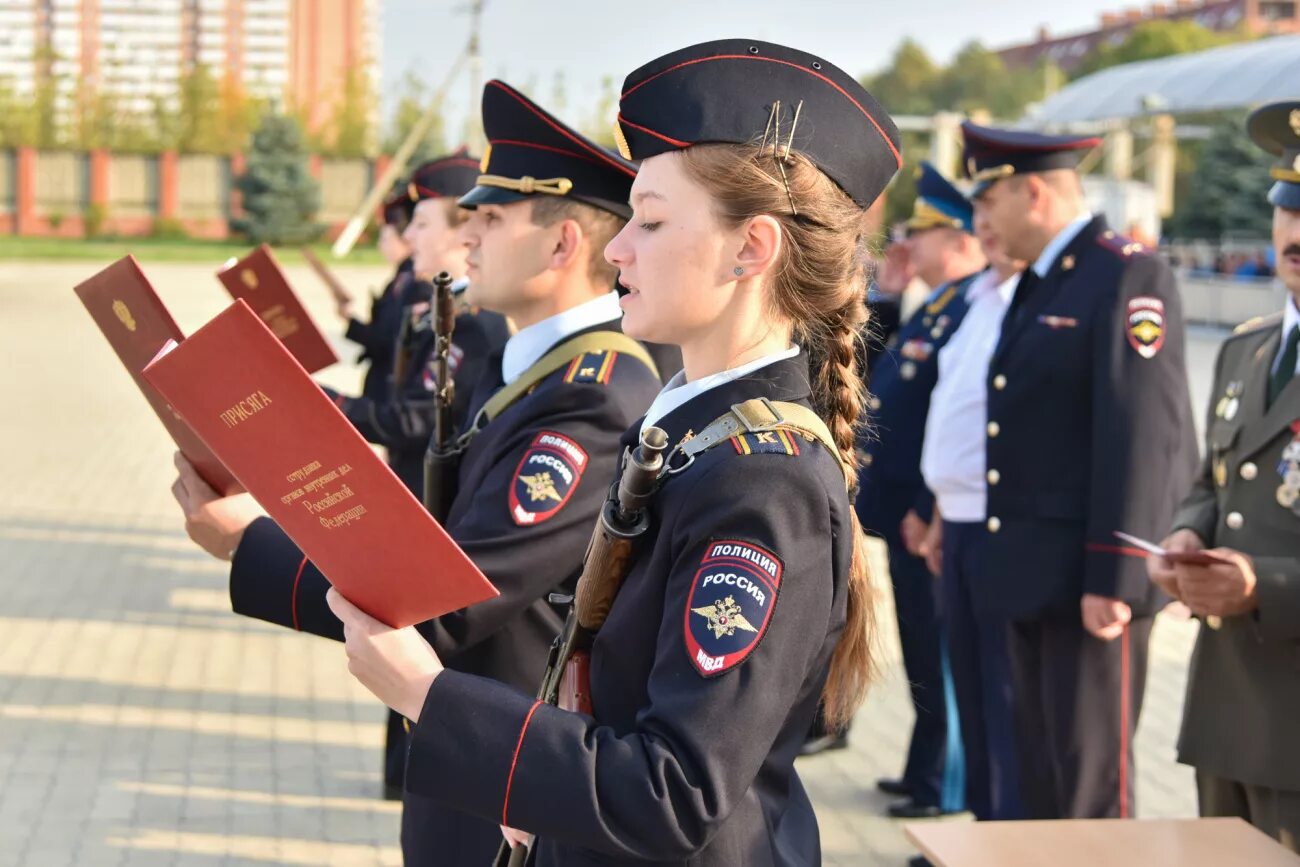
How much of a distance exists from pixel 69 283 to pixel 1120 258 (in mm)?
31298

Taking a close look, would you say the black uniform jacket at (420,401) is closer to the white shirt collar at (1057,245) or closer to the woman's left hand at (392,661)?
the white shirt collar at (1057,245)

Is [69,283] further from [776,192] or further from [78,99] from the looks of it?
[78,99]

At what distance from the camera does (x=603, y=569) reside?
1798mm

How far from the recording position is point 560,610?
8.95 ft

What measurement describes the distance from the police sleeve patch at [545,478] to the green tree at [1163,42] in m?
86.2

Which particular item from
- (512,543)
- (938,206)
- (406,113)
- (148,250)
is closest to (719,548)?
(512,543)

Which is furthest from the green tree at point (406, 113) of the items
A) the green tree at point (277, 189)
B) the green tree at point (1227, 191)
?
the green tree at point (1227, 191)

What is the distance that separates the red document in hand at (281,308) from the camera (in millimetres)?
3734

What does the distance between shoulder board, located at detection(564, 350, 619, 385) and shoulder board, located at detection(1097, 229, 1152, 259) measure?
185 cm

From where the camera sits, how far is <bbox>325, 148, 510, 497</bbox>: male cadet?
477cm

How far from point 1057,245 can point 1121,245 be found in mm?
177

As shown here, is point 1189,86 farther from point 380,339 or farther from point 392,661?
point 392,661

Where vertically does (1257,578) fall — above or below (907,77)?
above

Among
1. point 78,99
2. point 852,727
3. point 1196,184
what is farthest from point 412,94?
point 852,727
